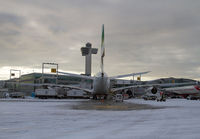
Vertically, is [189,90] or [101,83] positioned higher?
[101,83]

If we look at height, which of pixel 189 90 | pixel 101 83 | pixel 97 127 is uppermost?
pixel 101 83

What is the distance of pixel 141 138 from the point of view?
799 cm

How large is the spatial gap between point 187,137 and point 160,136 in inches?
37.1

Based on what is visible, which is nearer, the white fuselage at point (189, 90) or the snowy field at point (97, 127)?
the snowy field at point (97, 127)

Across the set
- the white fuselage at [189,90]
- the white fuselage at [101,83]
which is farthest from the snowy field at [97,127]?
the white fuselage at [189,90]

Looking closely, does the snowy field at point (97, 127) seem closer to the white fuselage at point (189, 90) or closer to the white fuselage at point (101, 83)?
the white fuselage at point (101, 83)

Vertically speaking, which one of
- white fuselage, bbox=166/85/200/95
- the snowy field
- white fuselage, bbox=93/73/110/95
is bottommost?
white fuselage, bbox=166/85/200/95

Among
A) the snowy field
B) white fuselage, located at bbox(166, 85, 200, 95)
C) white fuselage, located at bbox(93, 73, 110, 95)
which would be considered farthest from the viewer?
white fuselage, located at bbox(166, 85, 200, 95)

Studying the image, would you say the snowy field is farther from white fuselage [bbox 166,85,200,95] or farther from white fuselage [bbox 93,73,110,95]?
white fuselage [bbox 166,85,200,95]

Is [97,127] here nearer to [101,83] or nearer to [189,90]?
[101,83]

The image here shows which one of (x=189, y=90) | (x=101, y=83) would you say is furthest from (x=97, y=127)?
(x=189, y=90)

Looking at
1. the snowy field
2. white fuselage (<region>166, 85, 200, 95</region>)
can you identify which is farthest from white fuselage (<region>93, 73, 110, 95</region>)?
white fuselage (<region>166, 85, 200, 95</region>)

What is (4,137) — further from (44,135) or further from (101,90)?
(101,90)

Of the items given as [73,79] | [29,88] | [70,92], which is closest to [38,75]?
[29,88]
